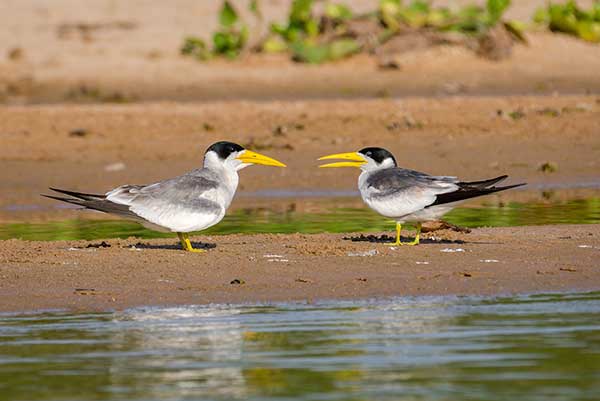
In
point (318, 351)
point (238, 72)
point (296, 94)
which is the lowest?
point (318, 351)

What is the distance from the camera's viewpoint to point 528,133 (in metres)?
17.3

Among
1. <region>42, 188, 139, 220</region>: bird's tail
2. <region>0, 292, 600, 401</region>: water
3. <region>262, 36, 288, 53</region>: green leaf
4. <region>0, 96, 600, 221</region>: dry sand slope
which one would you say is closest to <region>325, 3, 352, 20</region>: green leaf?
<region>262, 36, 288, 53</region>: green leaf

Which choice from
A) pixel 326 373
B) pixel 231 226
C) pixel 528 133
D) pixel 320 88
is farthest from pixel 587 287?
pixel 320 88

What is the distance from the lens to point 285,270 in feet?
31.2

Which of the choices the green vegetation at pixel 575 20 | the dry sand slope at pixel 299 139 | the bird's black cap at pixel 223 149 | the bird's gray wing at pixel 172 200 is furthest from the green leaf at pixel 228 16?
the bird's gray wing at pixel 172 200

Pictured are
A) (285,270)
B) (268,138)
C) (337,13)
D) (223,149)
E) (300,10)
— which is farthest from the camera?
(337,13)

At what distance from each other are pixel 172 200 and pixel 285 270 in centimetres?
107

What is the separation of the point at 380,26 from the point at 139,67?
3.48 m

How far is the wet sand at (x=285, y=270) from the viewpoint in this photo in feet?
28.9

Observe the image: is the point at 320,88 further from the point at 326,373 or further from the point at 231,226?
the point at 326,373

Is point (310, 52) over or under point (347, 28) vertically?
under

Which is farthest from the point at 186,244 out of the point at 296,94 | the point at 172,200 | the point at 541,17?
the point at 541,17

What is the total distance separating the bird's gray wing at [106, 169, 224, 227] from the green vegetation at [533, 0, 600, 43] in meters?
11.7

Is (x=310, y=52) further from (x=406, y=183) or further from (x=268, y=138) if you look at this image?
(x=406, y=183)
